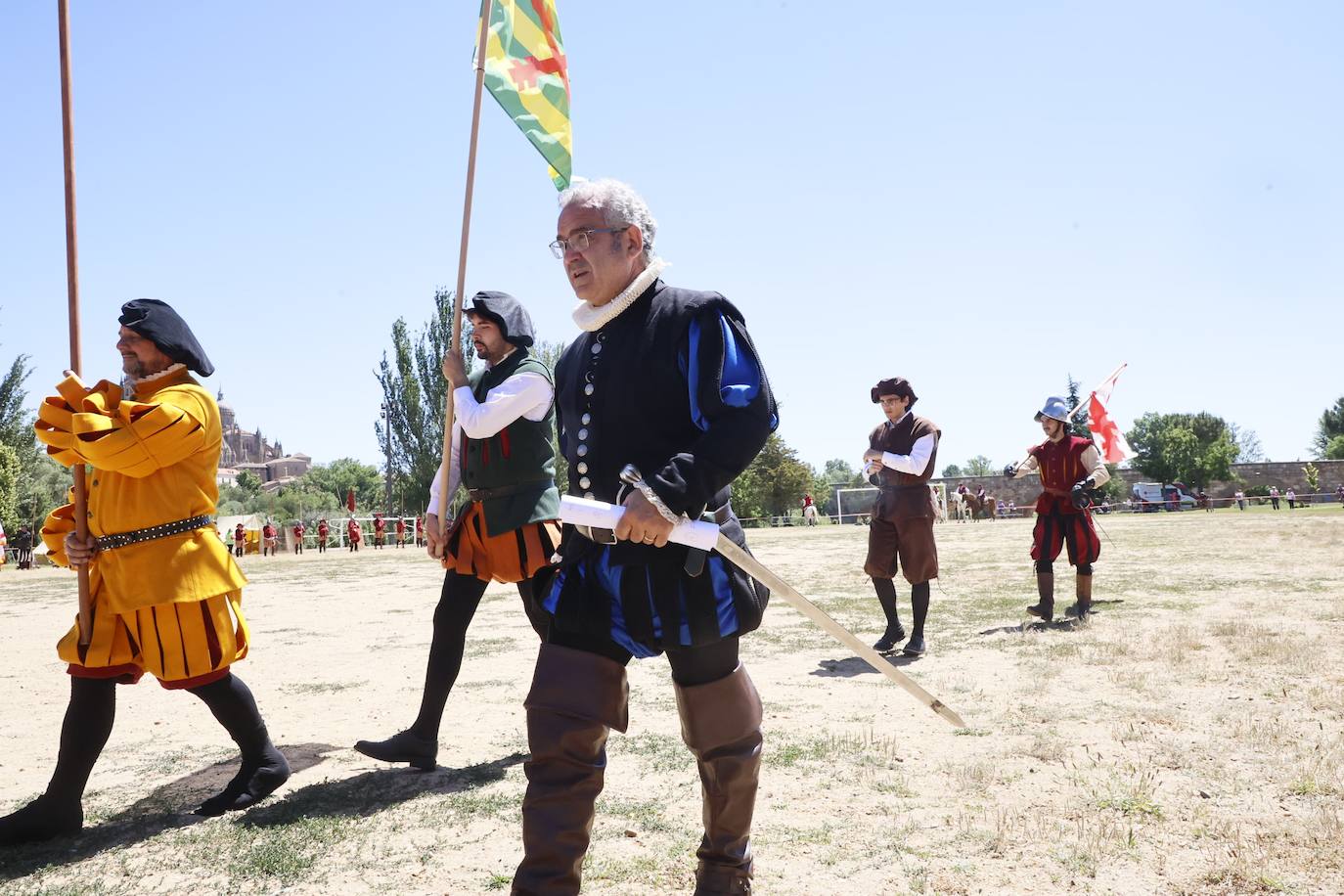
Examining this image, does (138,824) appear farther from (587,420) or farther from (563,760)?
(587,420)

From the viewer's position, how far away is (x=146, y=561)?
315 centimetres

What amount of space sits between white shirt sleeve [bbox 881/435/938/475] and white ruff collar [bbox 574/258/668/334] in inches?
163

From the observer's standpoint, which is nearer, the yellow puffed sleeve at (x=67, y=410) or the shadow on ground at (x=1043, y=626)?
the yellow puffed sleeve at (x=67, y=410)

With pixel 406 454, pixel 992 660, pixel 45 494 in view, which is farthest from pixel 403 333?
pixel 992 660

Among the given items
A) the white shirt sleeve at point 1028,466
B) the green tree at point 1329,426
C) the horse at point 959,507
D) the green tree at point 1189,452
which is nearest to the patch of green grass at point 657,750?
the white shirt sleeve at point 1028,466

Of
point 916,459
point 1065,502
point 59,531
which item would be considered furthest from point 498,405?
point 1065,502

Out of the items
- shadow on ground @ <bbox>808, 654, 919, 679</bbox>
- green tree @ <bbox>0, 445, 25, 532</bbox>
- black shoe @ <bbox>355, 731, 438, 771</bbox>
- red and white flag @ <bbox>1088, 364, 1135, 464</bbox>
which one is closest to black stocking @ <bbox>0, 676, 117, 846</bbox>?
black shoe @ <bbox>355, 731, 438, 771</bbox>

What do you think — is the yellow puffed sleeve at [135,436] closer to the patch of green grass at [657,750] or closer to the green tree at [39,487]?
the patch of green grass at [657,750]

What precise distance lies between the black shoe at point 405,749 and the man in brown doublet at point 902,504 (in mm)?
3585

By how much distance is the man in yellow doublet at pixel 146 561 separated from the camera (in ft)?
10.00

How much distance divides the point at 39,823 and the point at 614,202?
2696 millimetres

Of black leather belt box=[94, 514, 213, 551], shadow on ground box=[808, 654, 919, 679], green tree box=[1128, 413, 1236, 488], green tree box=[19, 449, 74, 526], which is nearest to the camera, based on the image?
black leather belt box=[94, 514, 213, 551]

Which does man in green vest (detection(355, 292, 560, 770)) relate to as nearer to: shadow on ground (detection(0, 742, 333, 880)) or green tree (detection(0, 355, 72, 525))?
shadow on ground (detection(0, 742, 333, 880))

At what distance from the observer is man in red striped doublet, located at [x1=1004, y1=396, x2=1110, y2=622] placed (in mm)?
7902
